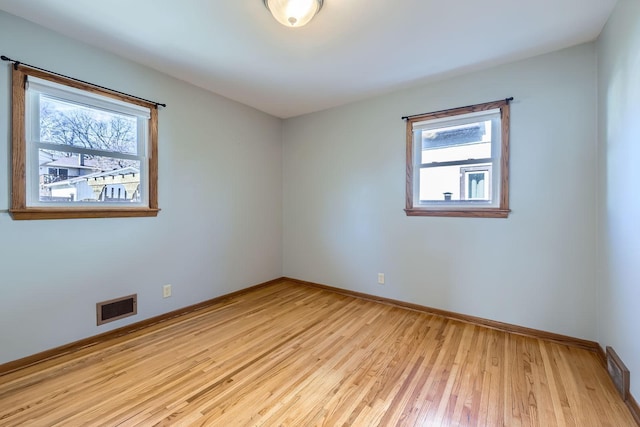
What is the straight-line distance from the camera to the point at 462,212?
9.08 ft

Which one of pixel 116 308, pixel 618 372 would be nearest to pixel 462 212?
pixel 618 372

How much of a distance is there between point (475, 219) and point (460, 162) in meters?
0.62

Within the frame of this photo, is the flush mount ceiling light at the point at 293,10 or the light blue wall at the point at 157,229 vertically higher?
the flush mount ceiling light at the point at 293,10

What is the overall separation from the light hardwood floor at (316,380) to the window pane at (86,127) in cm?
175

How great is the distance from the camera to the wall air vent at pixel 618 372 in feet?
5.39

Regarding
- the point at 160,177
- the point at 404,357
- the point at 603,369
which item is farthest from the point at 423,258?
the point at 160,177

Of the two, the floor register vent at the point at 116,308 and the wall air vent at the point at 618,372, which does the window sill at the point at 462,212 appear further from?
the floor register vent at the point at 116,308

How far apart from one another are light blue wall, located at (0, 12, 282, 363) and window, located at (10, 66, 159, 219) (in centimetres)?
8

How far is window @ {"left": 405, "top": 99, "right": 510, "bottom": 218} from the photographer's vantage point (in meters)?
2.60

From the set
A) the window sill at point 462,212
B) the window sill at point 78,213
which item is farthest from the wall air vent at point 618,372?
the window sill at point 78,213

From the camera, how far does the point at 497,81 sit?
2592 mm

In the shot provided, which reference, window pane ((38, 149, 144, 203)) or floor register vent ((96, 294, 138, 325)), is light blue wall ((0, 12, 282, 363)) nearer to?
floor register vent ((96, 294, 138, 325))

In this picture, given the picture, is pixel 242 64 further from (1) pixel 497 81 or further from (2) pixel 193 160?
(1) pixel 497 81

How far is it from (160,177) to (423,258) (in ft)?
9.81
